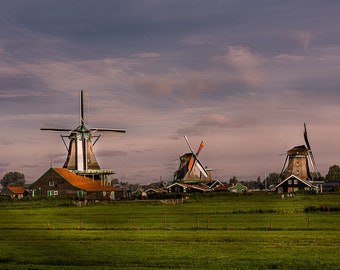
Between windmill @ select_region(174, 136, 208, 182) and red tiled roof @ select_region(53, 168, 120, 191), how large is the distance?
30.9 meters

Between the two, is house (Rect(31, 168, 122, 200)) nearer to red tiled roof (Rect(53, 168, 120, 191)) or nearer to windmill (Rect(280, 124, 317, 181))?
red tiled roof (Rect(53, 168, 120, 191))

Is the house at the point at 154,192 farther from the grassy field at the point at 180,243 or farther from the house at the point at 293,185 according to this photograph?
the grassy field at the point at 180,243

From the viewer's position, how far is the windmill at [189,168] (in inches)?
5438

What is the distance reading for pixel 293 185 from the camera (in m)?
120

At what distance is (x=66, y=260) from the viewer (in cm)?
2767

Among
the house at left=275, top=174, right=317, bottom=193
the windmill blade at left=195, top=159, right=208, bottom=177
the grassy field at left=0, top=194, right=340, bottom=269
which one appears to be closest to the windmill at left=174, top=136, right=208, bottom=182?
the windmill blade at left=195, top=159, right=208, bottom=177

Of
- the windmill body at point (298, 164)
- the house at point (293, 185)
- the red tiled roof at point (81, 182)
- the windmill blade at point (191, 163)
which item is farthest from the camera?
the windmill blade at point (191, 163)

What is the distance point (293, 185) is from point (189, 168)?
29316 mm

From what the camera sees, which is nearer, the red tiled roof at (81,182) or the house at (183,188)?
the red tiled roof at (81,182)

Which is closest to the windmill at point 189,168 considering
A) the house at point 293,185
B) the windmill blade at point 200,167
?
the windmill blade at point 200,167

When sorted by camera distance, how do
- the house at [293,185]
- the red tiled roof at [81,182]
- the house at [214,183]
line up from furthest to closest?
the house at [214,183]
the house at [293,185]
the red tiled roof at [81,182]

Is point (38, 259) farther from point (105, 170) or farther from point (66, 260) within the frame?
point (105, 170)

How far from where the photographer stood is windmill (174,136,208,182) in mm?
138125

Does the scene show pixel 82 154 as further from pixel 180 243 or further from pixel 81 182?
pixel 180 243
